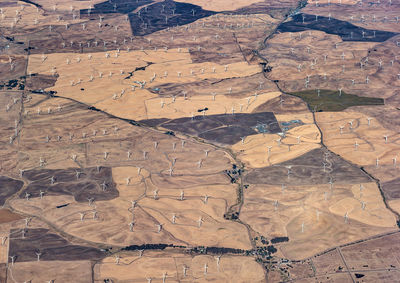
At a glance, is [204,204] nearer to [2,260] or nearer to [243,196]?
[243,196]

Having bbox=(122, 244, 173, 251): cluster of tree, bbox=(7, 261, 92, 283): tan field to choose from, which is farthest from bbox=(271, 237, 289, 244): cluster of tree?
bbox=(7, 261, 92, 283): tan field

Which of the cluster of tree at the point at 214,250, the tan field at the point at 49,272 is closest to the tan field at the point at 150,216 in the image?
the cluster of tree at the point at 214,250

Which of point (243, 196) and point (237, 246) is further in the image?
point (243, 196)

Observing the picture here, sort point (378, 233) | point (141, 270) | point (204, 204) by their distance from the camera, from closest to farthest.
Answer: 1. point (141, 270)
2. point (378, 233)
3. point (204, 204)

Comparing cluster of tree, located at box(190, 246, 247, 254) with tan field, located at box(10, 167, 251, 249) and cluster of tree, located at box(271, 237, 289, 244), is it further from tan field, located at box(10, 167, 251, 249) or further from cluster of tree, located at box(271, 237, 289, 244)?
cluster of tree, located at box(271, 237, 289, 244)

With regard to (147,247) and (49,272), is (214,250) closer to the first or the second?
(147,247)

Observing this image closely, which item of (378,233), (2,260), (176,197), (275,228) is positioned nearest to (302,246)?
(275,228)
